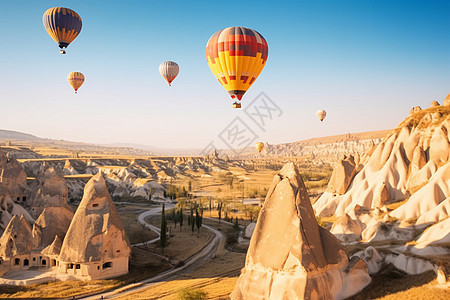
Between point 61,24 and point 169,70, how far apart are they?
590 inches

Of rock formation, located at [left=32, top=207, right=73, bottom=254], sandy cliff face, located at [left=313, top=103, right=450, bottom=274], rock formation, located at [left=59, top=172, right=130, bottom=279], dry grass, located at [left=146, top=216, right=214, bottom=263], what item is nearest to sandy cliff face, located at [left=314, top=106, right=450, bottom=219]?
sandy cliff face, located at [left=313, top=103, right=450, bottom=274]

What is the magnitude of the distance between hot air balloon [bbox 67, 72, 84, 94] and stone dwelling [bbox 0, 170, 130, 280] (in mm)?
30712

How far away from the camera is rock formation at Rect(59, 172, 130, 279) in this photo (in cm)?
3238

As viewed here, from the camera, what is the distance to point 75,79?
59906 millimetres

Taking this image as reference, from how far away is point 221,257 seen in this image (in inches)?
1689

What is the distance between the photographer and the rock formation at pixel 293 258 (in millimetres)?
20250

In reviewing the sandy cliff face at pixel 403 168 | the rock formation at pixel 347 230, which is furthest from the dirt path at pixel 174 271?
the sandy cliff face at pixel 403 168

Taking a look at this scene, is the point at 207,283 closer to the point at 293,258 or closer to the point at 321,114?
the point at 293,258

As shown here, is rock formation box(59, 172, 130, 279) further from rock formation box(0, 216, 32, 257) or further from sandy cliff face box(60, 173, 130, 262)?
rock formation box(0, 216, 32, 257)

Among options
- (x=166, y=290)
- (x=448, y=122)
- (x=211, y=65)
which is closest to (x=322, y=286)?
(x=166, y=290)

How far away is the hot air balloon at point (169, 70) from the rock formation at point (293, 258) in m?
33.9

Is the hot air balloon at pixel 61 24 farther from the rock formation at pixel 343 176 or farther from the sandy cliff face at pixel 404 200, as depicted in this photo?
the rock formation at pixel 343 176

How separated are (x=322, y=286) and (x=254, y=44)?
905 inches

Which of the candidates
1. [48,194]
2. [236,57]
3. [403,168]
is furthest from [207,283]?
[403,168]
